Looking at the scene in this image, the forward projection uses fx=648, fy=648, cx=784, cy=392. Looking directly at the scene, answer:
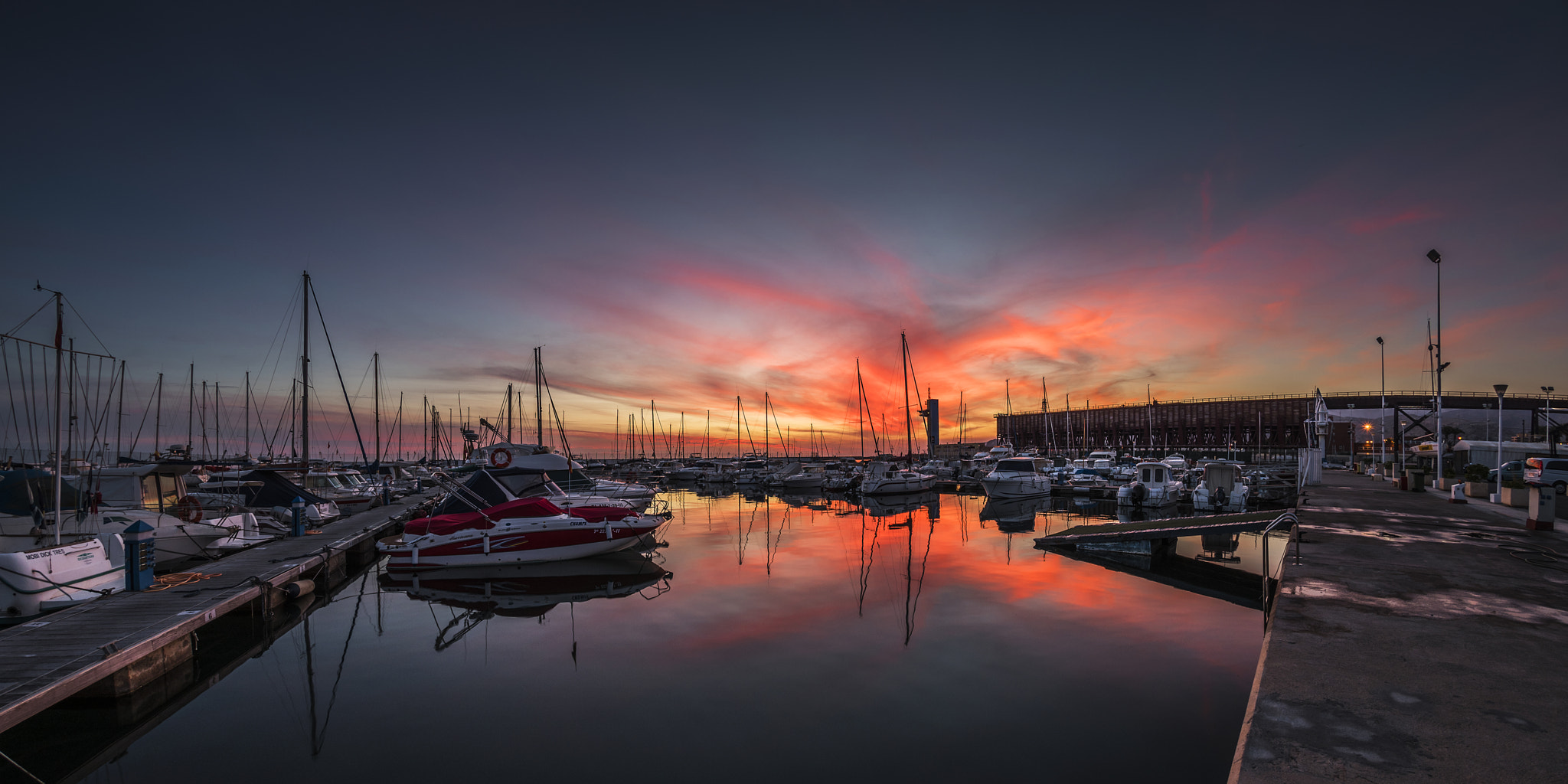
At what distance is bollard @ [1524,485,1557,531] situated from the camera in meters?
16.8

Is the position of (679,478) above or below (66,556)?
below

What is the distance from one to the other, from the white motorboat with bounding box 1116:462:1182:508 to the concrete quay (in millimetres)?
22545

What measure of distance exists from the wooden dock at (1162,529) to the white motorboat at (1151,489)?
1605 cm

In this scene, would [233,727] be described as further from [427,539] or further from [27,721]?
[427,539]

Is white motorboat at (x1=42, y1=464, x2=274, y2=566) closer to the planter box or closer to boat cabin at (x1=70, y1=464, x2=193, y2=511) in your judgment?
boat cabin at (x1=70, y1=464, x2=193, y2=511)

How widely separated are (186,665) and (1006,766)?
1420cm

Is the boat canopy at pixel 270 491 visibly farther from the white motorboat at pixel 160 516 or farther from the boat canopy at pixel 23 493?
the boat canopy at pixel 23 493

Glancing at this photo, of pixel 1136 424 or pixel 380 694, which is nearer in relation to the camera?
pixel 380 694

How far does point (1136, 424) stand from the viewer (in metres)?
130

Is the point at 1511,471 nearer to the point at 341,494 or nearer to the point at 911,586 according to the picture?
the point at 911,586

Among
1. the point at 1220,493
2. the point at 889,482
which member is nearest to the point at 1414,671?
the point at 1220,493

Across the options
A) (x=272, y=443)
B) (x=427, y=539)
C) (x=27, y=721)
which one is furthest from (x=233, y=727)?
(x=272, y=443)

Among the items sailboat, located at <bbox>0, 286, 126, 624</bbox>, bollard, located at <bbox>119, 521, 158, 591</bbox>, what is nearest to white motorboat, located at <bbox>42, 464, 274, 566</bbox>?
sailboat, located at <bbox>0, 286, 126, 624</bbox>

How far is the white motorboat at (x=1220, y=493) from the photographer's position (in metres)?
33.0
